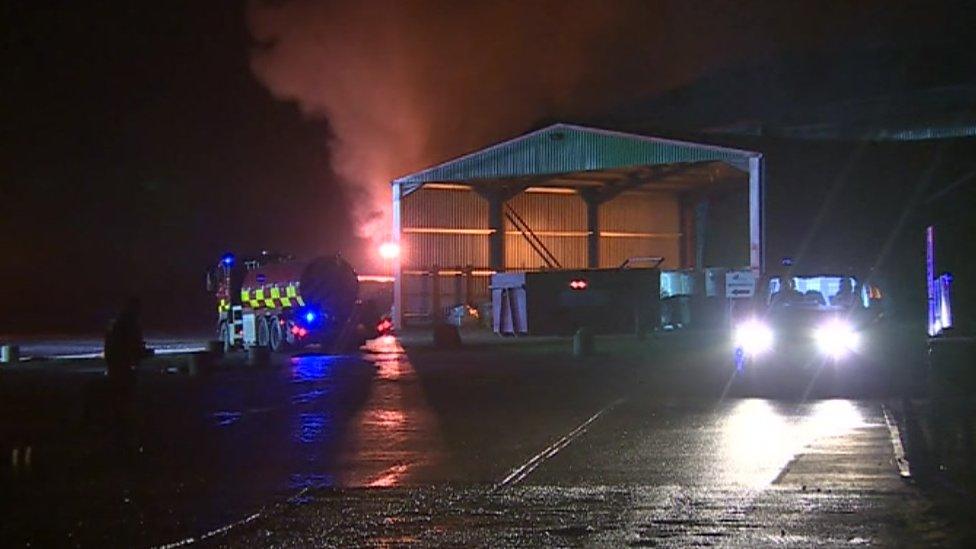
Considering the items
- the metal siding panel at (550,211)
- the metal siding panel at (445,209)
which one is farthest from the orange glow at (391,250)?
the metal siding panel at (550,211)

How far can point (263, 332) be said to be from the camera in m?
33.4

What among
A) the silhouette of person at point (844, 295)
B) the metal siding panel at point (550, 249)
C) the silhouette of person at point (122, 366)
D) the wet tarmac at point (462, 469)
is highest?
the metal siding panel at point (550, 249)

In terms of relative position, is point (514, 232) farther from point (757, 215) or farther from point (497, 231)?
point (757, 215)

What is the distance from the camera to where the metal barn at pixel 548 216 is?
4303cm

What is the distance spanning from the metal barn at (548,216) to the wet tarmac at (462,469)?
75.3ft

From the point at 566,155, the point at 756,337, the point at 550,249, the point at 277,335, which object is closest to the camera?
the point at 756,337

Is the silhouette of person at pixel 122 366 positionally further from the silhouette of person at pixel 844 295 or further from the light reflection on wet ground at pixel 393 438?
the silhouette of person at pixel 844 295

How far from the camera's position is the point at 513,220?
154ft

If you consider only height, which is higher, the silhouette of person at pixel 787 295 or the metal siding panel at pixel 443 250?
the metal siding panel at pixel 443 250

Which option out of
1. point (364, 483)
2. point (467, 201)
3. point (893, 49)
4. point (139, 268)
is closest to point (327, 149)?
point (467, 201)

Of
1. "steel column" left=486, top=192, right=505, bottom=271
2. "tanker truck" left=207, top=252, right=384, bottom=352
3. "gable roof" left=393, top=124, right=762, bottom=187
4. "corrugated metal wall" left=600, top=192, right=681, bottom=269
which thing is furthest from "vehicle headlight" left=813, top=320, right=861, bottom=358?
"corrugated metal wall" left=600, top=192, right=681, bottom=269

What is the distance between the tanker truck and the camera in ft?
105

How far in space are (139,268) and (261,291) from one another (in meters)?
25.5

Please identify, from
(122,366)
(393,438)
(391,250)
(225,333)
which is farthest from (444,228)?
A: (393,438)
